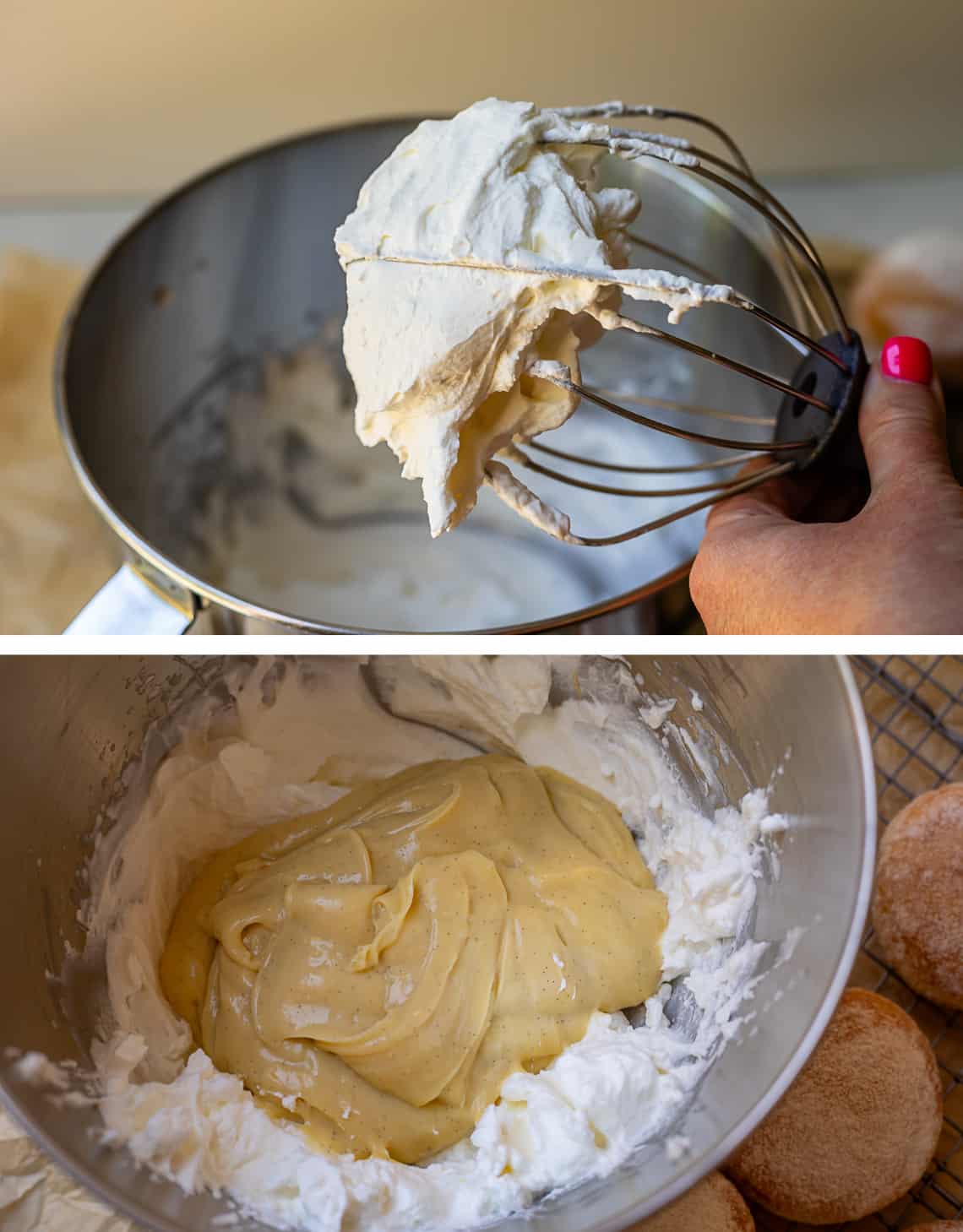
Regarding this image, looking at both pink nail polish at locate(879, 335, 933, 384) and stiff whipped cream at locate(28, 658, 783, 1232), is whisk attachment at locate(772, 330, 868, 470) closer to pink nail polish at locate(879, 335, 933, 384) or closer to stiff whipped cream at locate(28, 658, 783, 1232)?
pink nail polish at locate(879, 335, 933, 384)

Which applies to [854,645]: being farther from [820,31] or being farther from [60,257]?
[60,257]

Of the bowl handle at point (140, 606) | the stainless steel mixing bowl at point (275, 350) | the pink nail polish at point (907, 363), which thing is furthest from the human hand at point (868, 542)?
the bowl handle at point (140, 606)

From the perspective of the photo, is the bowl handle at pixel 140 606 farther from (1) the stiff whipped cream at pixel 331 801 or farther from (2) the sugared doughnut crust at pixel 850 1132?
(2) the sugared doughnut crust at pixel 850 1132

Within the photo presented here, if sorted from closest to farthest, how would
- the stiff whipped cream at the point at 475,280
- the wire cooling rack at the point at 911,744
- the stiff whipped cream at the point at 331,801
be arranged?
the stiff whipped cream at the point at 475,280 < the stiff whipped cream at the point at 331,801 < the wire cooling rack at the point at 911,744

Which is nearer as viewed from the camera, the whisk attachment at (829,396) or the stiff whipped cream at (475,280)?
the stiff whipped cream at (475,280)

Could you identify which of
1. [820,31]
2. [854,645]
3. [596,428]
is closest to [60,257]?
[596,428]

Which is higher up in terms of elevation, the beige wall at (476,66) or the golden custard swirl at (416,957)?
the beige wall at (476,66)

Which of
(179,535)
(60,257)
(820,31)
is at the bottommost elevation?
(179,535)

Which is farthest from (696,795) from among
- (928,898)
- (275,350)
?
(275,350)
